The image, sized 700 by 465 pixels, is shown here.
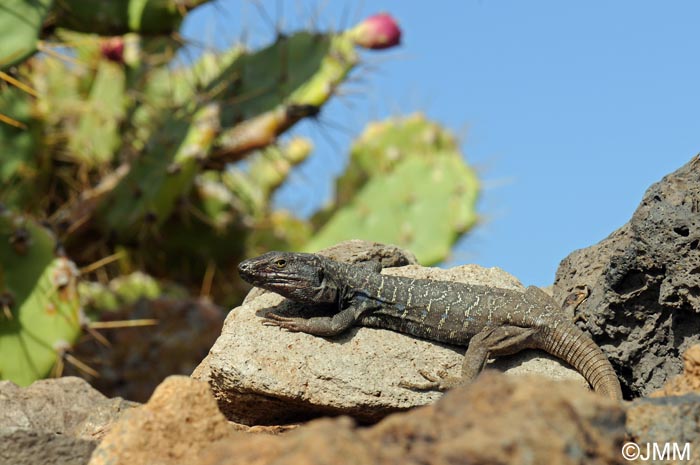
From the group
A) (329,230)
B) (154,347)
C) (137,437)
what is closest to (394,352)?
(137,437)

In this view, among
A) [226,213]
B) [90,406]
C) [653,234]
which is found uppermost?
[653,234]

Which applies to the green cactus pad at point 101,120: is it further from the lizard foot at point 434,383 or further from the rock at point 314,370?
the lizard foot at point 434,383

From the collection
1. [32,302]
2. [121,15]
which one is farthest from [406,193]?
[32,302]

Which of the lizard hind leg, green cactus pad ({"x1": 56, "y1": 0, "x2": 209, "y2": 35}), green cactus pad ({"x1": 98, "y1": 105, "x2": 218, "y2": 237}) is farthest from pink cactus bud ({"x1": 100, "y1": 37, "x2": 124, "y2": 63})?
the lizard hind leg

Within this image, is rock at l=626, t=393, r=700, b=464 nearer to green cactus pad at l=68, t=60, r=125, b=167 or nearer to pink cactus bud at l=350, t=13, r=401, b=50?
pink cactus bud at l=350, t=13, r=401, b=50

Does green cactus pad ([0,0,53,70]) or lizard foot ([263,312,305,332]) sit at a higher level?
green cactus pad ([0,0,53,70])

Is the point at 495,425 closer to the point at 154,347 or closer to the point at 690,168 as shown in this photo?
the point at 690,168

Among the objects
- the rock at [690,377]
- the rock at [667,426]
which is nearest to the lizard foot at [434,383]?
the rock at [690,377]
